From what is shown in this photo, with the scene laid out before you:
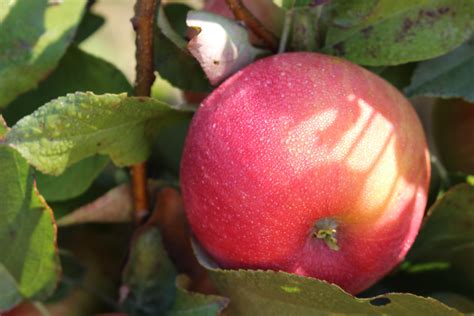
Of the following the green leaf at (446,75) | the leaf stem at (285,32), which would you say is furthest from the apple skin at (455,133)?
the leaf stem at (285,32)

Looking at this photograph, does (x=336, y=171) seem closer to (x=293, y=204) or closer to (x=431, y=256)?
(x=293, y=204)

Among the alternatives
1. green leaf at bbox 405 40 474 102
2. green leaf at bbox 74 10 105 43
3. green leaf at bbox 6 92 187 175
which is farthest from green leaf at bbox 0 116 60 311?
green leaf at bbox 405 40 474 102

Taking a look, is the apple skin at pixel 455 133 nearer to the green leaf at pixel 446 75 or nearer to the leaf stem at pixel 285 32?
the green leaf at pixel 446 75

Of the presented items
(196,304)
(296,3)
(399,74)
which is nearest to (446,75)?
(399,74)

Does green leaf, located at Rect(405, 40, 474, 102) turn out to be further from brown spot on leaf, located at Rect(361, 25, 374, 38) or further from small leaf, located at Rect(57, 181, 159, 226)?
small leaf, located at Rect(57, 181, 159, 226)

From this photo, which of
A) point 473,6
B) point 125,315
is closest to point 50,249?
point 125,315
